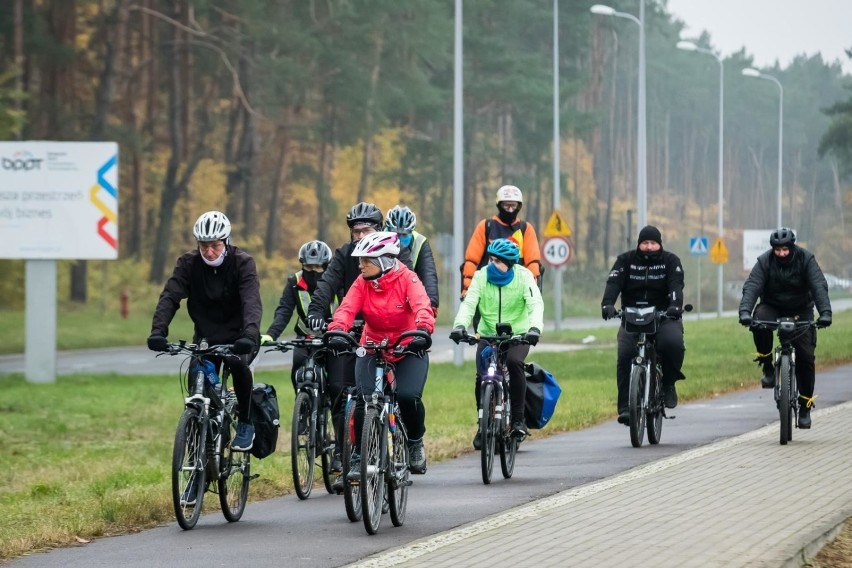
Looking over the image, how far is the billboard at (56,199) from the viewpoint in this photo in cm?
2912

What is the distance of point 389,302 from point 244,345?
34.7 inches

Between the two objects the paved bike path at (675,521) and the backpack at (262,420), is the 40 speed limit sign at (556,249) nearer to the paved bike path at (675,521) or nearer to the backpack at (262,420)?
the paved bike path at (675,521)

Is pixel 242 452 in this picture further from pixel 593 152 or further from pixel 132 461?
pixel 593 152

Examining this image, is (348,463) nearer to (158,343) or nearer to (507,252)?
(158,343)

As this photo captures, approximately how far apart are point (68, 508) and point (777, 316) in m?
6.32

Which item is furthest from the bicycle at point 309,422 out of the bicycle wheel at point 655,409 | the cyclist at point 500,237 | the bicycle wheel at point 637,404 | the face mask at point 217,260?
the bicycle wheel at point 655,409

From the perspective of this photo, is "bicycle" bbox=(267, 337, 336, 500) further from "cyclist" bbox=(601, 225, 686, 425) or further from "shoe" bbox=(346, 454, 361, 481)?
"cyclist" bbox=(601, 225, 686, 425)

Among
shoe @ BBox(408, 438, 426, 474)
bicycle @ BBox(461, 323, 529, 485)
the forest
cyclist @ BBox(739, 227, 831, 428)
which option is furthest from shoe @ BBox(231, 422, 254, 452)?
the forest

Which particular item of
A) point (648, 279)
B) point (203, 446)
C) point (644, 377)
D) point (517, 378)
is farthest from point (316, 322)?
point (648, 279)

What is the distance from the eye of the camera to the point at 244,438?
1112 cm

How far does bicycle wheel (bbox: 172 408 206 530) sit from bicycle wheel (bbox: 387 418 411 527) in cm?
111

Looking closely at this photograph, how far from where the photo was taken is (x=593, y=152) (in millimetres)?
113188

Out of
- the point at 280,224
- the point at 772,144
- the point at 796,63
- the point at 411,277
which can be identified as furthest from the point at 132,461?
the point at 796,63

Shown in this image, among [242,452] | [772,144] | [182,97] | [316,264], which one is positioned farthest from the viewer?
[772,144]
